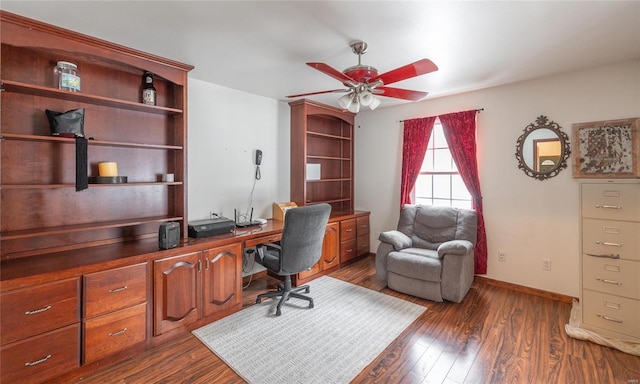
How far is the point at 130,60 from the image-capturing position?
2.27m

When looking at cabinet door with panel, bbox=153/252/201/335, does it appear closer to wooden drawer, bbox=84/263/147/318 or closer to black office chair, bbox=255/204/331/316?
wooden drawer, bbox=84/263/147/318

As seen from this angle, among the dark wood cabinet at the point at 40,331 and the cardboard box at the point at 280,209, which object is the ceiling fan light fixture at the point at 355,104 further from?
the dark wood cabinet at the point at 40,331

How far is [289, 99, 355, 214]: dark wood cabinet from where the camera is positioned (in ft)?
12.7

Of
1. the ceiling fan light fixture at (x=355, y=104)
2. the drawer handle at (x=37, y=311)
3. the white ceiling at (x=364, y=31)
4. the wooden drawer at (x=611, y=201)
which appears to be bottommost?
the drawer handle at (x=37, y=311)

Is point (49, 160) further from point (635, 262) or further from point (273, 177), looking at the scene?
point (635, 262)

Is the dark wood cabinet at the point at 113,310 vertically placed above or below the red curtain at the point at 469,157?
below

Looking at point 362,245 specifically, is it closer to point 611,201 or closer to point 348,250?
point 348,250

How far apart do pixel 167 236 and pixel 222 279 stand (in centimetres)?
66

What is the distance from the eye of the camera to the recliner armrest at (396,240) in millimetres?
3352

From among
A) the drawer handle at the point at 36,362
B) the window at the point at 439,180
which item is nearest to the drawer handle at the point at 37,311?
the drawer handle at the point at 36,362

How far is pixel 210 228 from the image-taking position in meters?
2.70

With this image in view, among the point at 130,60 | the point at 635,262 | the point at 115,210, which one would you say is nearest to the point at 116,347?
the point at 115,210

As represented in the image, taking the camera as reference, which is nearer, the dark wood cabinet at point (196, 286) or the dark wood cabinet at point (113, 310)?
the dark wood cabinet at point (113, 310)

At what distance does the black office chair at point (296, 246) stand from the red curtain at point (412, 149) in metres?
1.78
